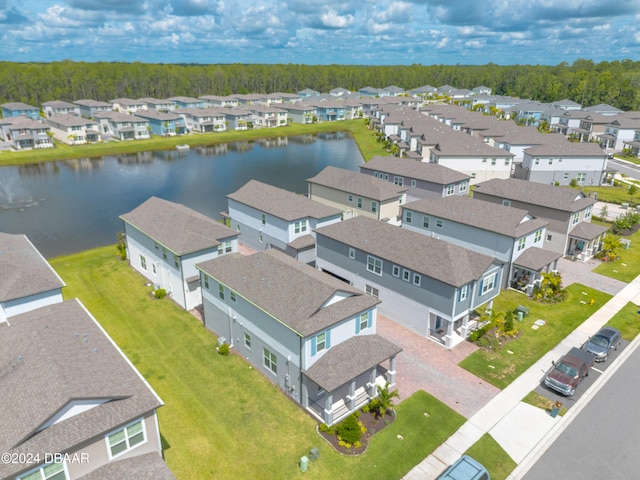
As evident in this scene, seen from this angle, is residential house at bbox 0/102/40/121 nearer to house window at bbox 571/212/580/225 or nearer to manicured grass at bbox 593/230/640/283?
house window at bbox 571/212/580/225

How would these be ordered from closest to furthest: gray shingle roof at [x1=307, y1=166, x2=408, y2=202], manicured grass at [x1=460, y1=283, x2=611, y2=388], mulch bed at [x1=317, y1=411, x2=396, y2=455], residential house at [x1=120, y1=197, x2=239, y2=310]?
mulch bed at [x1=317, y1=411, x2=396, y2=455]
manicured grass at [x1=460, y1=283, x2=611, y2=388]
residential house at [x1=120, y1=197, x2=239, y2=310]
gray shingle roof at [x1=307, y1=166, x2=408, y2=202]

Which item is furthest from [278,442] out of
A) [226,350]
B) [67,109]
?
[67,109]

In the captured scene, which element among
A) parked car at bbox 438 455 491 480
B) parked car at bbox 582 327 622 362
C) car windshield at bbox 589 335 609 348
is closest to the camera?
parked car at bbox 438 455 491 480

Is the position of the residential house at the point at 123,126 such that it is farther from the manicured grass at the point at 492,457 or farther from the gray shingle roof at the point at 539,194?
the manicured grass at the point at 492,457

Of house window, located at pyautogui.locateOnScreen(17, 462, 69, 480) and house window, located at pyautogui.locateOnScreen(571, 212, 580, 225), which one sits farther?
house window, located at pyautogui.locateOnScreen(571, 212, 580, 225)

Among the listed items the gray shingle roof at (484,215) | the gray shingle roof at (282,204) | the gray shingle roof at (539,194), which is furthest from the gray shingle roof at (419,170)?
the gray shingle roof at (282,204)

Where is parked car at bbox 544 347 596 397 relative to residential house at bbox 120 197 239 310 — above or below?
below

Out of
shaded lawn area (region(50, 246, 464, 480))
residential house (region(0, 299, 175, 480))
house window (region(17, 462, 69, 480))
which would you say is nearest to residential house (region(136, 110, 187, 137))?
shaded lawn area (region(50, 246, 464, 480))

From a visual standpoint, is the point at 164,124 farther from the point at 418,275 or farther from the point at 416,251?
the point at 418,275
